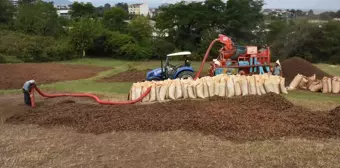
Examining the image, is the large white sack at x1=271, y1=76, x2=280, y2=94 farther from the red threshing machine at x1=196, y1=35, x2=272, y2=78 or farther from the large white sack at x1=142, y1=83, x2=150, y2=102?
the large white sack at x1=142, y1=83, x2=150, y2=102

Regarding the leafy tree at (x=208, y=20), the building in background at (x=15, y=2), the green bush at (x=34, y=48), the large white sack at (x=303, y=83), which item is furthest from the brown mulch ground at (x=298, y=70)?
the building in background at (x=15, y=2)

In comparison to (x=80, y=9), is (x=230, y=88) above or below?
below

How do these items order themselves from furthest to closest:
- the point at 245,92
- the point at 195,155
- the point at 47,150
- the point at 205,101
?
the point at 245,92
the point at 205,101
the point at 47,150
the point at 195,155

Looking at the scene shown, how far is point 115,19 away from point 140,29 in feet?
12.5

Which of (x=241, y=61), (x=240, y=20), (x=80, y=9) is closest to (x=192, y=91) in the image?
(x=241, y=61)

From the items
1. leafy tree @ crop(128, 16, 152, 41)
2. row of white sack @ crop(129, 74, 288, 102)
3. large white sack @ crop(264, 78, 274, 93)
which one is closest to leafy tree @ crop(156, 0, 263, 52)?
leafy tree @ crop(128, 16, 152, 41)

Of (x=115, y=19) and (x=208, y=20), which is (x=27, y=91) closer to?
(x=208, y=20)

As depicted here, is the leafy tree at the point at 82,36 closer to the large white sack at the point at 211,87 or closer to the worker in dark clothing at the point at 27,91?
the worker in dark clothing at the point at 27,91

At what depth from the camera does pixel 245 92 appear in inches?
383

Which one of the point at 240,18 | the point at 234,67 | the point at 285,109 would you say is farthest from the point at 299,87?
the point at 240,18

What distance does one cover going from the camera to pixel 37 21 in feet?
107

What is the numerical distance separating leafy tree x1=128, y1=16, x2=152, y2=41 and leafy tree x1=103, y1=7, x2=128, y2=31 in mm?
1655

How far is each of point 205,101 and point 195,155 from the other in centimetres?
345

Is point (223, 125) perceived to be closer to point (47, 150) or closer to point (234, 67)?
point (47, 150)
